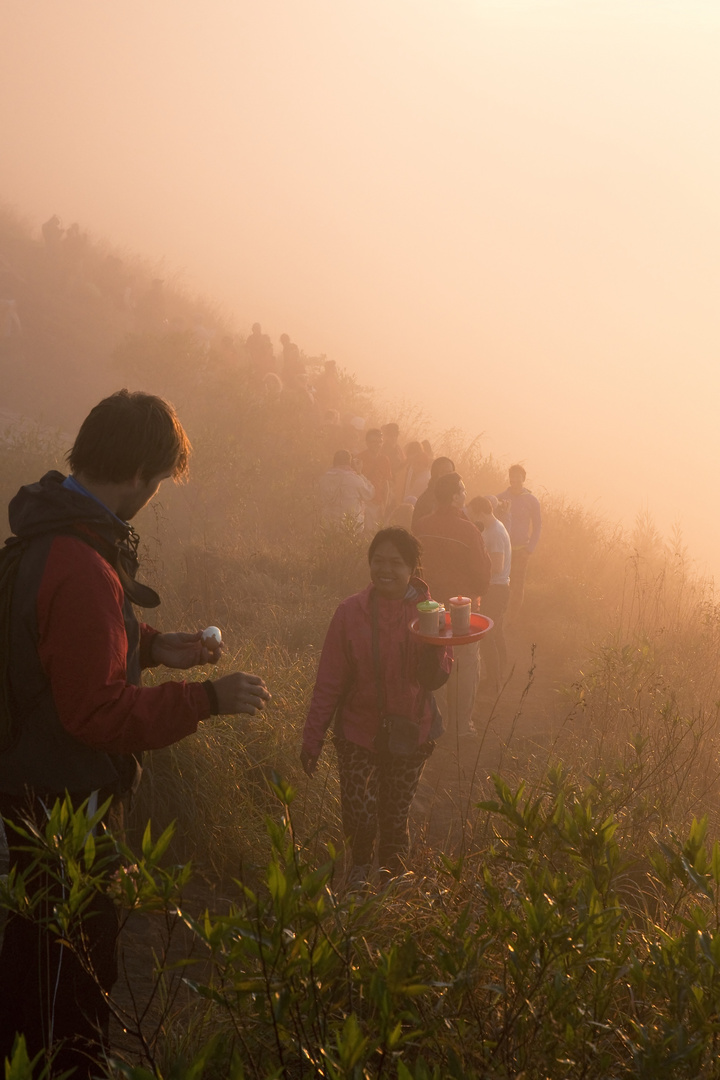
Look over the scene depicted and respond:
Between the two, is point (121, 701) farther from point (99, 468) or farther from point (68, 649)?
point (99, 468)

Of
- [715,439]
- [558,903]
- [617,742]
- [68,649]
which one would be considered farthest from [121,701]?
[715,439]

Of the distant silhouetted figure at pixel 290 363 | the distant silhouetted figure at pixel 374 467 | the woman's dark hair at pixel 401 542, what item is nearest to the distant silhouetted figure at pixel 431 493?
the distant silhouetted figure at pixel 374 467

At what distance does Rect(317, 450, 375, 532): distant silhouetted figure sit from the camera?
9781 millimetres

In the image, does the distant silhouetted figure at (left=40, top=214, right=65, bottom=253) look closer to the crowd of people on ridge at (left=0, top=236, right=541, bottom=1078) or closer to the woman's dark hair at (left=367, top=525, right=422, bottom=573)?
the woman's dark hair at (left=367, top=525, right=422, bottom=573)

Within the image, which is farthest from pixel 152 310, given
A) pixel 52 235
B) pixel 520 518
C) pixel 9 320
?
pixel 520 518

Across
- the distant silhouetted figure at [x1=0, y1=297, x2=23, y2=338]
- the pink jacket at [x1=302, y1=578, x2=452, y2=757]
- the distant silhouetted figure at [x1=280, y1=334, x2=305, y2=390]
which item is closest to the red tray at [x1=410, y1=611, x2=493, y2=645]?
the pink jacket at [x1=302, y1=578, x2=452, y2=757]

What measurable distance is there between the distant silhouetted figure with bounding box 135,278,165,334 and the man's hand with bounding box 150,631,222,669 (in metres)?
17.4

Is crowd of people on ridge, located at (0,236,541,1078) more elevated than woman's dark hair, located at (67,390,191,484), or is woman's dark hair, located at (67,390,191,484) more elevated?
woman's dark hair, located at (67,390,191,484)

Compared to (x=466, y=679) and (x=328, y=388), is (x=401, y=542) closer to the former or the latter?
(x=466, y=679)

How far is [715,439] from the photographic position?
165 feet

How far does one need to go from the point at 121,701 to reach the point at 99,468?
0.64 m

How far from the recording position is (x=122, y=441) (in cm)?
221

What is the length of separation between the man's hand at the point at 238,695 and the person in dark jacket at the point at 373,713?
67.1 inches

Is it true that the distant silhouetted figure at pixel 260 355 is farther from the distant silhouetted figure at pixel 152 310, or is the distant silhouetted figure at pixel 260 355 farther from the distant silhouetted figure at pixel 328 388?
the distant silhouetted figure at pixel 152 310
